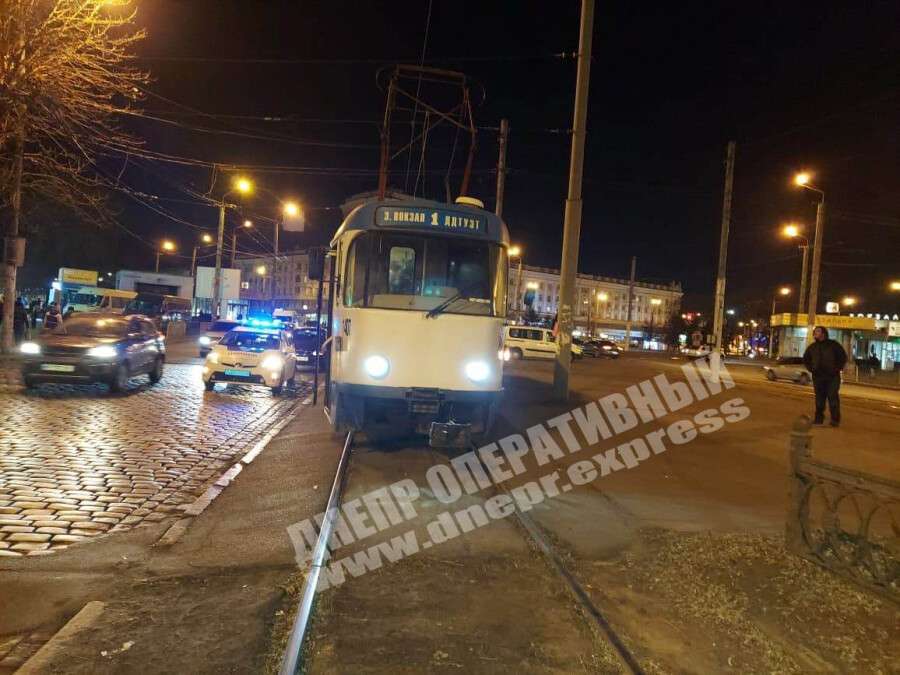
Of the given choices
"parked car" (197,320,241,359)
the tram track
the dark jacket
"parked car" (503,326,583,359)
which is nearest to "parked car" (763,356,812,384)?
"parked car" (503,326,583,359)

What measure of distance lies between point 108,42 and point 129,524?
11.7 metres

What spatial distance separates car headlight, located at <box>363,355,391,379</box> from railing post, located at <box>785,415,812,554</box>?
184 inches

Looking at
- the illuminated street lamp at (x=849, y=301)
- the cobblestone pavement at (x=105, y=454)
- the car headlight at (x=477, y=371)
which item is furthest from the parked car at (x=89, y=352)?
the illuminated street lamp at (x=849, y=301)

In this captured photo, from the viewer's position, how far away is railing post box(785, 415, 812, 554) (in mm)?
5262

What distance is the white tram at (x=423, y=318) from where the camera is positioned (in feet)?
27.3

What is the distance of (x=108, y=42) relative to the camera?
1362 cm

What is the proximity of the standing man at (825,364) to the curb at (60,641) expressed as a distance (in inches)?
455

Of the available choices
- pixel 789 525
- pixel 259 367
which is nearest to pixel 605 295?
pixel 259 367

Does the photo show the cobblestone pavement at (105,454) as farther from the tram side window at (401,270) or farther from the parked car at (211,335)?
the parked car at (211,335)

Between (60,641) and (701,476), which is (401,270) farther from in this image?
(60,641)

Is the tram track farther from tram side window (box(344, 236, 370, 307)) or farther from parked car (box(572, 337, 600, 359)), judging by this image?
parked car (box(572, 337, 600, 359))

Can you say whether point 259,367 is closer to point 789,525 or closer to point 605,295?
point 789,525

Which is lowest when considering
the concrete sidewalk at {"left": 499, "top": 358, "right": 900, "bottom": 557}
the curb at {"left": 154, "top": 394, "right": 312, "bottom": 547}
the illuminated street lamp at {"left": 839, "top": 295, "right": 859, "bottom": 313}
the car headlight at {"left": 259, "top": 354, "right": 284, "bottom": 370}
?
the curb at {"left": 154, "top": 394, "right": 312, "bottom": 547}

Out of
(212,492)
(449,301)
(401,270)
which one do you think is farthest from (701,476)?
(212,492)
